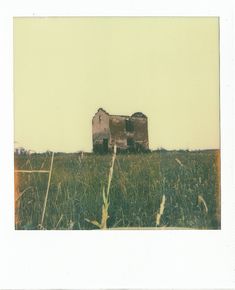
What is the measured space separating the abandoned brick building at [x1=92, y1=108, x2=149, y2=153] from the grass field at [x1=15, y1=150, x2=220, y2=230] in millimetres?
62

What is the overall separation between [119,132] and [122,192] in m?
0.30

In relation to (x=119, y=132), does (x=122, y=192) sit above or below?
below

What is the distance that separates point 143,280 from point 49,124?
87 cm

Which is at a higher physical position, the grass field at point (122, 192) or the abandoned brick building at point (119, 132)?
the abandoned brick building at point (119, 132)

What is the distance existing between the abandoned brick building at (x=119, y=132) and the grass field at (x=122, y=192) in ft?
0.21

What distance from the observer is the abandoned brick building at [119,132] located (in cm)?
239

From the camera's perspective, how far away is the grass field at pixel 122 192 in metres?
2.41

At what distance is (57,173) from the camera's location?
2.41m

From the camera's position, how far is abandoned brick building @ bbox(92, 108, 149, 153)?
2.39 m

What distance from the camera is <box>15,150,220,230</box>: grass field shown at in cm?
241

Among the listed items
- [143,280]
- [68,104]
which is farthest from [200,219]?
[68,104]

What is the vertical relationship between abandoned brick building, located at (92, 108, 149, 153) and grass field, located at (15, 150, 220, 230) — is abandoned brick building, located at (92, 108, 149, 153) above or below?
above

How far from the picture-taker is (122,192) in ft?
7.93
